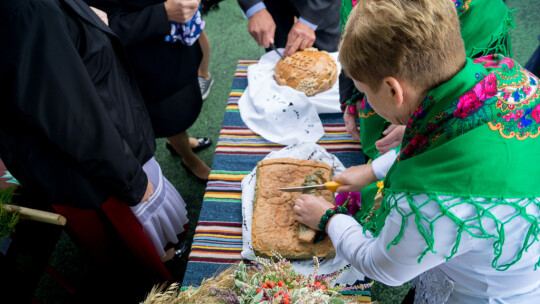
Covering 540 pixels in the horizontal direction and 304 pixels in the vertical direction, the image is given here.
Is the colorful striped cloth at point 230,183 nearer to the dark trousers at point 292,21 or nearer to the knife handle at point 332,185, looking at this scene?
the knife handle at point 332,185

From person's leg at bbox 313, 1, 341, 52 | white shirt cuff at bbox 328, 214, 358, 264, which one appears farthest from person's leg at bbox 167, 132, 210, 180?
white shirt cuff at bbox 328, 214, 358, 264

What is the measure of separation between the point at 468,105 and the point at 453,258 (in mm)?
384

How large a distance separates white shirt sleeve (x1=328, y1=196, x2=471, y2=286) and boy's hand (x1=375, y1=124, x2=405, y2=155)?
0.55m

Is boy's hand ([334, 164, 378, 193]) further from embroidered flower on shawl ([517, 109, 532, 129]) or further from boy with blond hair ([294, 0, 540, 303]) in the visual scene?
embroidered flower on shawl ([517, 109, 532, 129])

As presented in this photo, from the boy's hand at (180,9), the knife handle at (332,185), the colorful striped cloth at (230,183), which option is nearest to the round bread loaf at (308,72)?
the colorful striped cloth at (230,183)

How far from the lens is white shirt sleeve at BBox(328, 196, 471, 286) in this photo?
0.71 metres

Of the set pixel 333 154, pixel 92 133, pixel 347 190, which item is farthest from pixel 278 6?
pixel 92 133

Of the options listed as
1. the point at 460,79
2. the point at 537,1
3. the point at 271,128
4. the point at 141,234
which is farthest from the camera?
the point at 537,1

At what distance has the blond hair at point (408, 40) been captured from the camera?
67 cm

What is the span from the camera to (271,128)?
1751 millimetres

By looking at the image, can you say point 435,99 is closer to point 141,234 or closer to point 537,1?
point 141,234

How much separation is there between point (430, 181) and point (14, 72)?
3.46 ft

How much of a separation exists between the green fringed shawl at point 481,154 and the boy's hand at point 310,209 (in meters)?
0.45

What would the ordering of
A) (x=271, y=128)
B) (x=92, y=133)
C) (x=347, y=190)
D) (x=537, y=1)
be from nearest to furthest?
(x=92, y=133)
(x=347, y=190)
(x=271, y=128)
(x=537, y=1)
